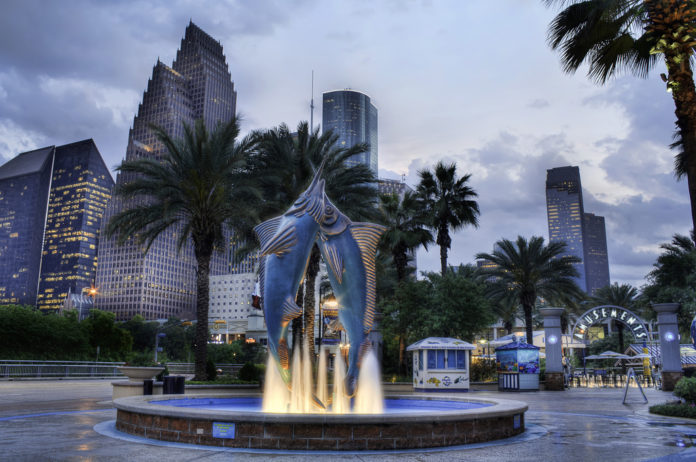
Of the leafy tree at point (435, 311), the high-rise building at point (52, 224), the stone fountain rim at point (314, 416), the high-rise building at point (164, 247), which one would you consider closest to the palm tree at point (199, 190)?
the stone fountain rim at point (314, 416)

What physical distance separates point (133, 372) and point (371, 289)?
30.8 feet

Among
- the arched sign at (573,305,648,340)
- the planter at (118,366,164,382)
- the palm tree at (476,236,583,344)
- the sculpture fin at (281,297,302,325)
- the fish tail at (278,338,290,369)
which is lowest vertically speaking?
the planter at (118,366,164,382)

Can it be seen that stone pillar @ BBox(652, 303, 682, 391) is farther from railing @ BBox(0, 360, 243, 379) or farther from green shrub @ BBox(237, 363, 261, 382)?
railing @ BBox(0, 360, 243, 379)

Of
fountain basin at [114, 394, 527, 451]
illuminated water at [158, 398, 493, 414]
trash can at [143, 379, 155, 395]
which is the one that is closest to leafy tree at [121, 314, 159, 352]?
trash can at [143, 379, 155, 395]

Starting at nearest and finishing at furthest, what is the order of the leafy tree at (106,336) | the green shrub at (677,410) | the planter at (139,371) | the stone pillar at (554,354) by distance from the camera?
the green shrub at (677,410) < the planter at (139,371) < the stone pillar at (554,354) < the leafy tree at (106,336)

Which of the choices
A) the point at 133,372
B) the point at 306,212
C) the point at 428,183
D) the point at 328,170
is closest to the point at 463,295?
the point at 428,183

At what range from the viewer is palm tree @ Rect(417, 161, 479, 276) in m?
32.9

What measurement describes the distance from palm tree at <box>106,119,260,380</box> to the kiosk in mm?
15013

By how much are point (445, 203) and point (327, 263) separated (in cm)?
2256

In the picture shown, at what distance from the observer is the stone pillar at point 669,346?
2492cm

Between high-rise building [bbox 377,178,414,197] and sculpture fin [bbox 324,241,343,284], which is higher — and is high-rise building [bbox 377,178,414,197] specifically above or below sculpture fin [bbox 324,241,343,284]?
above

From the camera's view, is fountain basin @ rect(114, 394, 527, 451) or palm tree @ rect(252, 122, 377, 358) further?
palm tree @ rect(252, 122, 377, 358)

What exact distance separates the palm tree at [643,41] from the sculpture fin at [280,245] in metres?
7.26

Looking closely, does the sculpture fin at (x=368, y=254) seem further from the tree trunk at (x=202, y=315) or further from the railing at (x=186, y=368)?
the railing at (x=186, y=368)
